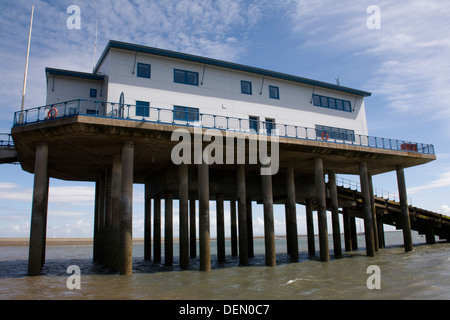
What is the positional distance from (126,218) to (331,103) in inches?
834

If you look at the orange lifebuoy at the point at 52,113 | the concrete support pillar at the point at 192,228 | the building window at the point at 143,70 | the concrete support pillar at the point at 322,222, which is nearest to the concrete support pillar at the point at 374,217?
the concrete support pillar at the point at 322,222

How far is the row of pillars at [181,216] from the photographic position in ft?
68.0

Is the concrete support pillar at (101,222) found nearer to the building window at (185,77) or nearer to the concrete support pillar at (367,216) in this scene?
the building window at (185,77)

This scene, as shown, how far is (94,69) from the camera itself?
28.5 m

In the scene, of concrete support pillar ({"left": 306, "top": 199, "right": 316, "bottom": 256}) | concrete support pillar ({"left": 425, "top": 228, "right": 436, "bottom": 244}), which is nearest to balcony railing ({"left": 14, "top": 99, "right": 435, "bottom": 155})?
concrete support pillar ({"left": 306, "top": 199, "right": 316, "bottom": 256})

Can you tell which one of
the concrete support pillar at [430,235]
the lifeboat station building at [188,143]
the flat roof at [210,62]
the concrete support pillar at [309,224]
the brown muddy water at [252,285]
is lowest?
the brown muddy water at [252,285]

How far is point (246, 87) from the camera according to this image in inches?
1121

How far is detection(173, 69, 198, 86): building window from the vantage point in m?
25.8

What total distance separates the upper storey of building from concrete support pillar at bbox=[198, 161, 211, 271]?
367cm

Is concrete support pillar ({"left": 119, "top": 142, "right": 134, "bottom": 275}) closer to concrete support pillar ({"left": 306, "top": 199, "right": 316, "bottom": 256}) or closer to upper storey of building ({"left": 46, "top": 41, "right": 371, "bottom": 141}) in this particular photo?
upper storey of building ({"left": 46, "top": 41, "right": 371, "bottom": 141})

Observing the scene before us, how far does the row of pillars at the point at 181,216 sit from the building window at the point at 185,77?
6.07 metres

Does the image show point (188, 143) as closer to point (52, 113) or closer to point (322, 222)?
point (52, 113)
